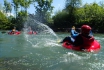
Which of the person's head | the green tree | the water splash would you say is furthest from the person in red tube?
the green tree

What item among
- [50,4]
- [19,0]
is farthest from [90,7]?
[19,0]

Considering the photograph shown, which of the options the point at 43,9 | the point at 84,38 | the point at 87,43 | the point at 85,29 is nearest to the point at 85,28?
the point at 85,29

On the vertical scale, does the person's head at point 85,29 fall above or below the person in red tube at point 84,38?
above

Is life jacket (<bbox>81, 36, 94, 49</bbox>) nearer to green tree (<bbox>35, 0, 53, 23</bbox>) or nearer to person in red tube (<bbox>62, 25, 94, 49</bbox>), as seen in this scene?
person in red tube (<bbox>62, 25, 94, 49</bbox>)

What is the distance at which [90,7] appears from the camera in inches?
2250

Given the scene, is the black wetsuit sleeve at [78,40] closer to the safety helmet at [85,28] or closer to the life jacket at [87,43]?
the life jacket at [87,43]

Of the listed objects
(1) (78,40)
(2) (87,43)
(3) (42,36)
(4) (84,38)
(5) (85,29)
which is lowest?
(3) (42,36)

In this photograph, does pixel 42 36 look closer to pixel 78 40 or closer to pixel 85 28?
pixel 78 40

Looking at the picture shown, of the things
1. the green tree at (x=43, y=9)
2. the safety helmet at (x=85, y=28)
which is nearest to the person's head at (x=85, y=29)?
the safety helmet at (x=85, y=28)

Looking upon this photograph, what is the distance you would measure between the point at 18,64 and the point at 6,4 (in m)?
77.1

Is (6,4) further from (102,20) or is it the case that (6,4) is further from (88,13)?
(102,20)

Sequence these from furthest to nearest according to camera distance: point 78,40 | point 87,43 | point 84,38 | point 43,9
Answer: point 43,9, point 78,40, point 87,43, point 84,38

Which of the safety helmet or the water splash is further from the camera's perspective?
the water splash

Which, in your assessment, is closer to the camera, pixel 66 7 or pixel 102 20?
pixel 102 20
